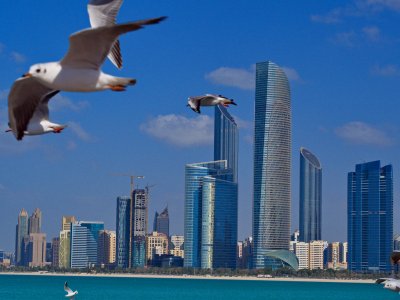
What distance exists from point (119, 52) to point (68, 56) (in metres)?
0.80

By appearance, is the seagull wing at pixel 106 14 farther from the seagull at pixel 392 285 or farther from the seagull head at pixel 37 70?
the seagull at pixel 392 285

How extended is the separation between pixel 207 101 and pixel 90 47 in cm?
506

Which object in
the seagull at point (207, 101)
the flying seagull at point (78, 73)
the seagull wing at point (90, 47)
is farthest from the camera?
the seagull at point (207, 101)

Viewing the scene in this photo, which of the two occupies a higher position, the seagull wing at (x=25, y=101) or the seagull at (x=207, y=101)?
the seagull at (x=207, y=101)

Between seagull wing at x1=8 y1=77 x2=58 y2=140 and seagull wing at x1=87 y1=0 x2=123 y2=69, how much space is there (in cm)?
53

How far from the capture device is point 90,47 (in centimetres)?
632

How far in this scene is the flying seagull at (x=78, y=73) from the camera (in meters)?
6.03

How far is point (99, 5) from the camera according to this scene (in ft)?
22.6

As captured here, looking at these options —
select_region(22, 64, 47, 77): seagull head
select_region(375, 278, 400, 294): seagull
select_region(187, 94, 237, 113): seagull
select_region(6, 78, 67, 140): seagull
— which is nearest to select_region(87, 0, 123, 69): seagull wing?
select_region(6, 78, 67, 140): seagull

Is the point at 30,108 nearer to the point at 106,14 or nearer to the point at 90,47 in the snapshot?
the point at 90,47

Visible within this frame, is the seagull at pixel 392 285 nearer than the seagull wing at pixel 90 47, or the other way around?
the seagull wing at pixel 90 47

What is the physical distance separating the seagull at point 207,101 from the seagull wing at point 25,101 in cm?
398

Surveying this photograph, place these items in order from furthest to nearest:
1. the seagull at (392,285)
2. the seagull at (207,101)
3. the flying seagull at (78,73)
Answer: the seagull at (392,285) < the seagull at (207,101) < the flying seagull at (78,73)

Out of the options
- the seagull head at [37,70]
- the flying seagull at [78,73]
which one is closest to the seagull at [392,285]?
the flying seagull at [78,73]
